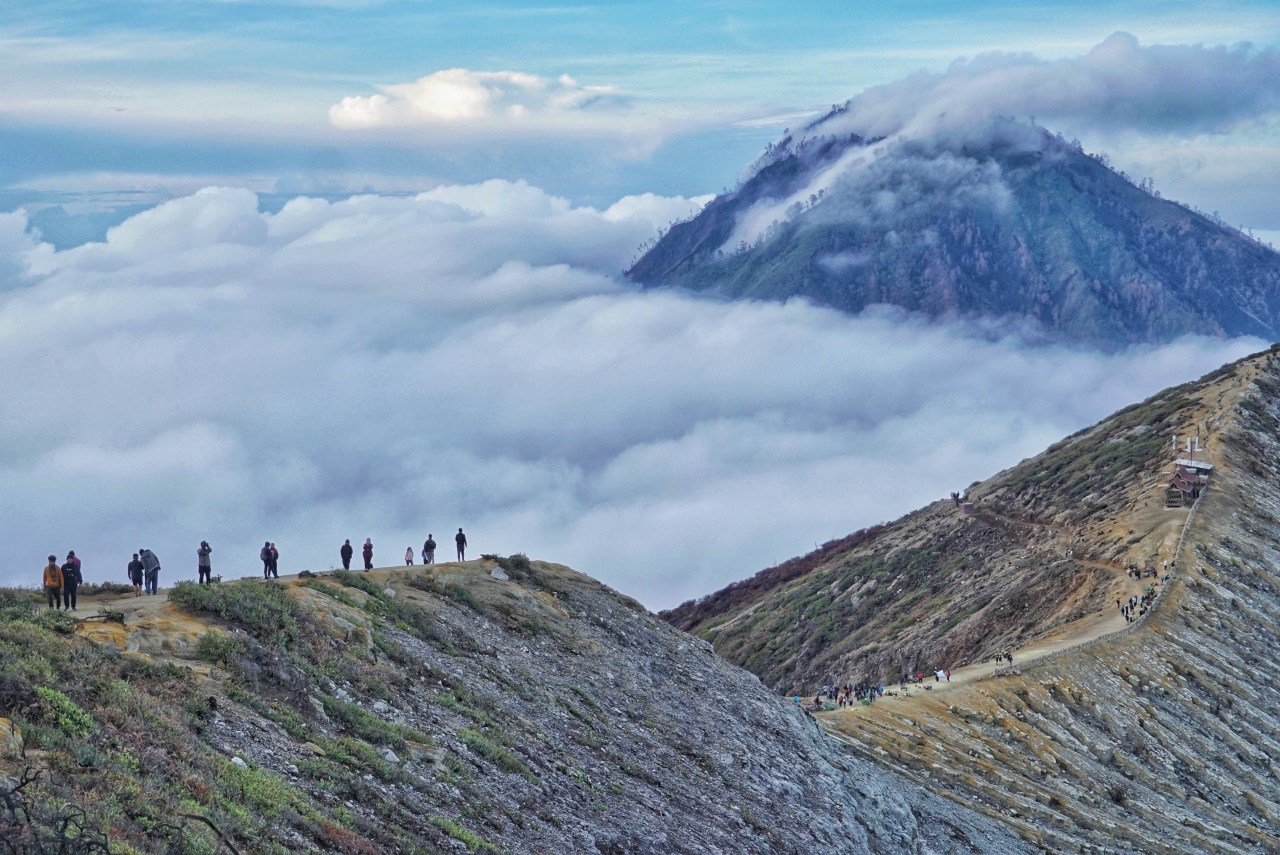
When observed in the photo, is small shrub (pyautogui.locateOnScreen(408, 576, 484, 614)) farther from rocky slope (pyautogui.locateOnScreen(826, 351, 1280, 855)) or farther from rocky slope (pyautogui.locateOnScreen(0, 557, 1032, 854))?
rocky slope (pyautogui.locateOnScreen(826, 351, 1280, 855))

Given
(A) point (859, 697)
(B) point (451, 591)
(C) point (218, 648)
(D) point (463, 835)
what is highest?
(C) point (218, 648)

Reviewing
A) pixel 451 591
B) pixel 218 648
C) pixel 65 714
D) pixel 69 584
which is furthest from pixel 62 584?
pixel 65 714

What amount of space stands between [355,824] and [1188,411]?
9867 centimetres

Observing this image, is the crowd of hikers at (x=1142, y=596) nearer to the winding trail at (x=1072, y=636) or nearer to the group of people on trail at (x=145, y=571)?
the winding trail at (x=1072, y=636)

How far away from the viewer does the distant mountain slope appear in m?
74.4

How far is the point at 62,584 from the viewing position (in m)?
25.8

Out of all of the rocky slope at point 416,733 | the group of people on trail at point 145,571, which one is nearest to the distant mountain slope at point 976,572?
the rocky slope at point 416,733

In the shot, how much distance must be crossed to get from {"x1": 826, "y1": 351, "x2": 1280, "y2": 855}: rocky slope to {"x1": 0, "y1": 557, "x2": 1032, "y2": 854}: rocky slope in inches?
258

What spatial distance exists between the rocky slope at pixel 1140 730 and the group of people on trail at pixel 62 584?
85.3 feet

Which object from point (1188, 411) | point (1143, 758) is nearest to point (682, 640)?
point (1143, 758)

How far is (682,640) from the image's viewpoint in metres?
36.6

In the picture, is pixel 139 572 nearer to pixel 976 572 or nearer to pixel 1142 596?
pixel 1142 596

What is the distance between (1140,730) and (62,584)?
44892mm

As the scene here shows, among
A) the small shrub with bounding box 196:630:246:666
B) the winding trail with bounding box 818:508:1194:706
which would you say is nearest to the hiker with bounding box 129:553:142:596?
the small shrub with bounding box 196:630:246:666
